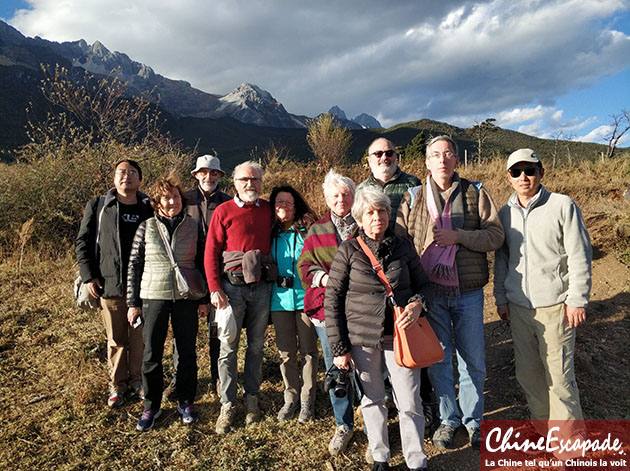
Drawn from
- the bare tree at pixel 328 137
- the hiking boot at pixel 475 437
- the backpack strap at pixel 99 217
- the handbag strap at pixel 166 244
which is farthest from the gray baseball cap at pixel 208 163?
the bare tree at pixel 328 137

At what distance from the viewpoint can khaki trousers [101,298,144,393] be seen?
340 cm

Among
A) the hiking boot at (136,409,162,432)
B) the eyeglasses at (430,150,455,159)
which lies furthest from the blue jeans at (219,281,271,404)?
the eyeglasses at (430,150,455,159)

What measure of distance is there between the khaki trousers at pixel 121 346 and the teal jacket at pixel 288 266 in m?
1.50

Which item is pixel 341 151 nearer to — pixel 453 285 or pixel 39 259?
pixel 39 259

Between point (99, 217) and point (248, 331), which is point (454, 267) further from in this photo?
point (99, 217)

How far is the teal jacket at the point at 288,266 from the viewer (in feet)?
10.1

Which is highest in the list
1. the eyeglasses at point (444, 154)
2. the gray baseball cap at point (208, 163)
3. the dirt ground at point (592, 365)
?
the gray baseball cap at point (208, 163)

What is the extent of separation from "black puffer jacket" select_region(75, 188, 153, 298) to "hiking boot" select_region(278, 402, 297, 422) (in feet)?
5.90

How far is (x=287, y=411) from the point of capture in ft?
10.6

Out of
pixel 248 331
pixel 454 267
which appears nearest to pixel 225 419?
pixel 248 331

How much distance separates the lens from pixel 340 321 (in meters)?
2.44

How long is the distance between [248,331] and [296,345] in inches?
17.3

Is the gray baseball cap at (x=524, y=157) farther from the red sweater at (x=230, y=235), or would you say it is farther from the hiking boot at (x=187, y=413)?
the hiking boot at (x=187, y=413)

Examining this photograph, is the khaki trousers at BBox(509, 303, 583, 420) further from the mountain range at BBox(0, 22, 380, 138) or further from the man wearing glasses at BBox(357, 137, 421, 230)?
the mountain range at BBox(0, 22, 380, 138)
